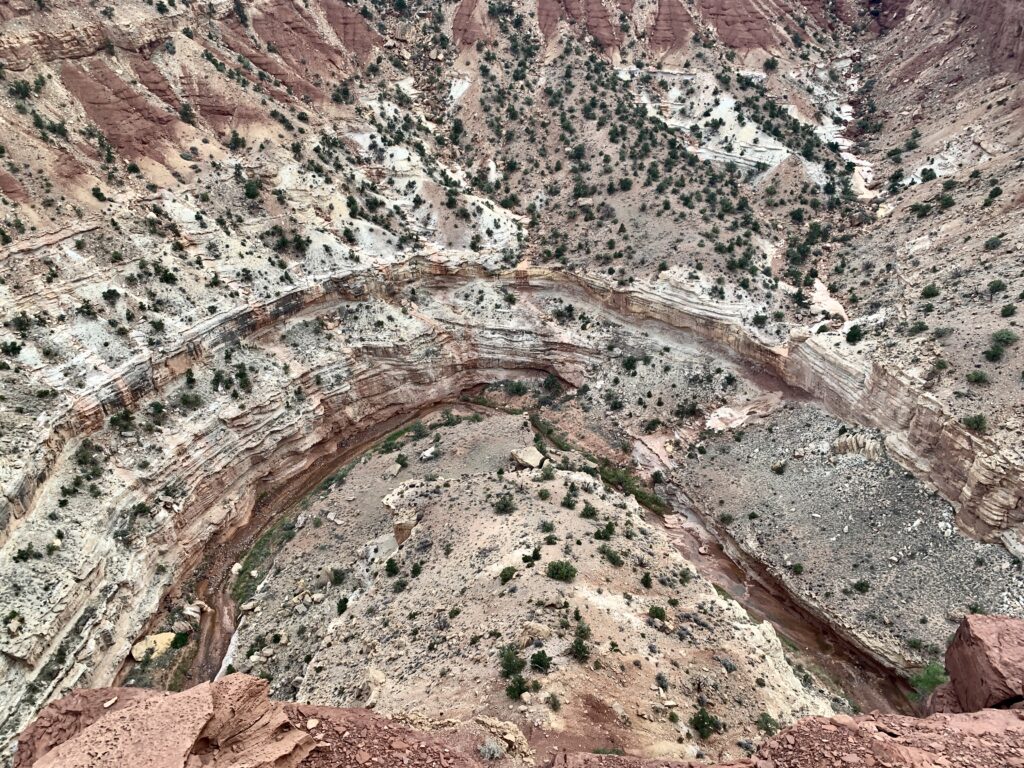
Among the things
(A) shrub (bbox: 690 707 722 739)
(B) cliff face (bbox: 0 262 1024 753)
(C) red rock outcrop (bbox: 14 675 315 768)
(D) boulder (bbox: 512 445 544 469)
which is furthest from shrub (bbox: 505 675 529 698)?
(B) cliff face (bbox: 0 262 1024 753)

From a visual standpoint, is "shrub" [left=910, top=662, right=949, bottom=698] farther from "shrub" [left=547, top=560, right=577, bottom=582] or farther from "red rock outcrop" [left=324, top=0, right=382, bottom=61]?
"red rock outcrop" [left=324, top=0, right=382, bottom=61]

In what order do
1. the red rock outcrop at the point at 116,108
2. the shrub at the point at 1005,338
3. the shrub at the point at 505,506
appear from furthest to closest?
1. the red rock outcrop at the point at 116,108
2. the shrub at the point at 1005,338
3. the shrub at the point at 505,506

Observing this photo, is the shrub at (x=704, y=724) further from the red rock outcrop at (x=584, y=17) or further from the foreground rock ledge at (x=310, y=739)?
the red rock outcrop at (x=584, y=17)

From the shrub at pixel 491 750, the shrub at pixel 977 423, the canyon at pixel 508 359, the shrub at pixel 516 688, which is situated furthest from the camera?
the shrub at pixel 977 423

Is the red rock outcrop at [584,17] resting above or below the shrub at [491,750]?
above

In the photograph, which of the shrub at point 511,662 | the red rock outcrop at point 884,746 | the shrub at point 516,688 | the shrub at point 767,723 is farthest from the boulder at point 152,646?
the shrub at point 767,723

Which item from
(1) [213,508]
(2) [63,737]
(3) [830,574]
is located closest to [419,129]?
(1) [213,508]
